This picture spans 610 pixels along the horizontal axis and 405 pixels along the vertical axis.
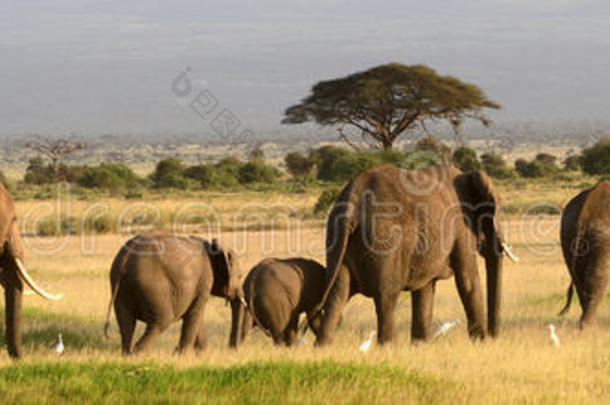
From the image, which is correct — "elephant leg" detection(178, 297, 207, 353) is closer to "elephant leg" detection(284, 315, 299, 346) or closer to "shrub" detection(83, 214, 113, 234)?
"elephant leg" detection(284, 315, 299, 346)

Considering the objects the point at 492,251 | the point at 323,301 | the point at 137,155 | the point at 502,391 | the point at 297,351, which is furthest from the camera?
the point at 137,155

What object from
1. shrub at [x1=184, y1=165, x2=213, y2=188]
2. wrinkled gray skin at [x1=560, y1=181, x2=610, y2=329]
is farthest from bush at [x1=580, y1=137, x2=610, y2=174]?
wrinkled gray skin at [x1=560, y1=181, x2=610, y2=329]

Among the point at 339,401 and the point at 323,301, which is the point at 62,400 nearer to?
the point at 339,401

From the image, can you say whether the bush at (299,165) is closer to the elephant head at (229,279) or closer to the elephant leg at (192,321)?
the elephant head at (229,279)

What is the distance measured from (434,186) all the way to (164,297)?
9.64 ft

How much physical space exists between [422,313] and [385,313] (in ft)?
3.05

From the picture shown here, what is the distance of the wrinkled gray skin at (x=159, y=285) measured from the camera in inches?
438

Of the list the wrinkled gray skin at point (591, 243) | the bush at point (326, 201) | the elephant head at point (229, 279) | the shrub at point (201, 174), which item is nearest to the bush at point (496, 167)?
the shrub at point (201, 174)

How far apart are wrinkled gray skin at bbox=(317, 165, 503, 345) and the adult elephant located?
9.48 ft

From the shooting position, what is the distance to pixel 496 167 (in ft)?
228

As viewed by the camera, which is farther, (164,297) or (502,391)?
(164,297)

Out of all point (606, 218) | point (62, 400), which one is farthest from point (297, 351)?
point (606, 218)

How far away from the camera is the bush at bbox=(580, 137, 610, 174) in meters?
61.3

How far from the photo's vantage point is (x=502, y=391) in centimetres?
907
